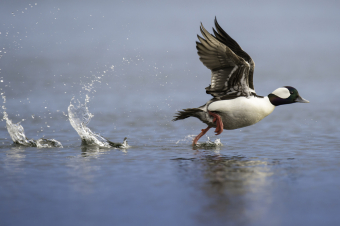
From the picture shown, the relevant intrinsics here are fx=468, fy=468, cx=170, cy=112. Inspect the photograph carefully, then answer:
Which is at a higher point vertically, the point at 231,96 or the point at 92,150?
the point at 231,96

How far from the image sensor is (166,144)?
10.7 metres

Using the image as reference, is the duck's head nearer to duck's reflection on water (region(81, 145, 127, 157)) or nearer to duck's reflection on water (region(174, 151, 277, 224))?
duck's reflection on water (region(174, 151, 277, 224))

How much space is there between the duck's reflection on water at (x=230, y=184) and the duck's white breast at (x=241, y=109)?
44.9 inches

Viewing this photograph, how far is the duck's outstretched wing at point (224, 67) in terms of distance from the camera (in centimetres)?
919

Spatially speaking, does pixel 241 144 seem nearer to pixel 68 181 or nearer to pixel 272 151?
pixel 272 151

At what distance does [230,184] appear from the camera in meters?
6.54

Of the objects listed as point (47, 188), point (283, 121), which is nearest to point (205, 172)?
point (47, 188)

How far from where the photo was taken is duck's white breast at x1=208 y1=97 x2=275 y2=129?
9766 mm

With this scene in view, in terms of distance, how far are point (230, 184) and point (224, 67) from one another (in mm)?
3670

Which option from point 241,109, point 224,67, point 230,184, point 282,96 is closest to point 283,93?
point 282,96

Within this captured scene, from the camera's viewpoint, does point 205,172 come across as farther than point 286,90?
No

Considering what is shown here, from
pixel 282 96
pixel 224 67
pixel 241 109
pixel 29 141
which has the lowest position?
pixel 29 141

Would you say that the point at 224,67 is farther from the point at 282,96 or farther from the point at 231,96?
the point at 282,96

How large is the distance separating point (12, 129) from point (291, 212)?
7300 millimetres
